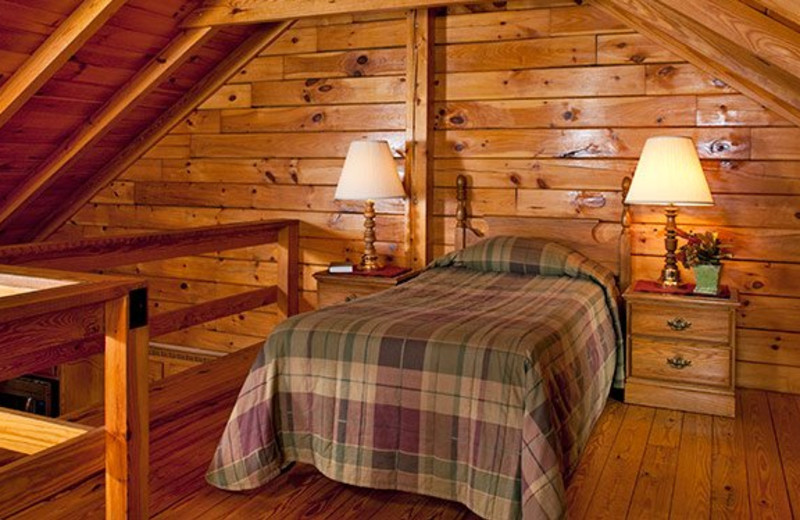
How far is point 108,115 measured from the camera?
4180mm

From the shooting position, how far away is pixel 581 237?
379 cm

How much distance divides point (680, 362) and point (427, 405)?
1.48m

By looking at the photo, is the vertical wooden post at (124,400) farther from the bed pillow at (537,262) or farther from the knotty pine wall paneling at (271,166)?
the knotty pine wall paneling at (271,166)

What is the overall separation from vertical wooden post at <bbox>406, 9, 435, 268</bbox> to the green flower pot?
1.44 meters

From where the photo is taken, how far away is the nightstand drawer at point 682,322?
3.16 m

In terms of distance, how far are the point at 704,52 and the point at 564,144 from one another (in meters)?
0.92

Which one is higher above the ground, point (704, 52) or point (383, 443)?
point (704, 52)

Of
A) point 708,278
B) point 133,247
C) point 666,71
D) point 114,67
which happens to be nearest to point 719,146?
point 666,71

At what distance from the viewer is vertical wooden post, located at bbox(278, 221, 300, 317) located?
14.5 feet

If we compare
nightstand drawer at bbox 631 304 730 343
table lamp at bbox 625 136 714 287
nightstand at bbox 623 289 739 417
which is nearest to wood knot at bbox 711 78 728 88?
table lamp at bbox 625 136 714 287

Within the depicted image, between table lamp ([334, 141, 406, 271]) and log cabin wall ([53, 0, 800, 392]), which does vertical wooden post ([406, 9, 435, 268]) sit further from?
table lamp ([334, 141, 406, 271])

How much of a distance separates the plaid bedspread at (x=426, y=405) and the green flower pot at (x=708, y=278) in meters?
0.85

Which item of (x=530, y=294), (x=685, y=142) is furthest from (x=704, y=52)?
(x=530, y=294)

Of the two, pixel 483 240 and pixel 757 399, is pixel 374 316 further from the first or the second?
pixel 757 399
